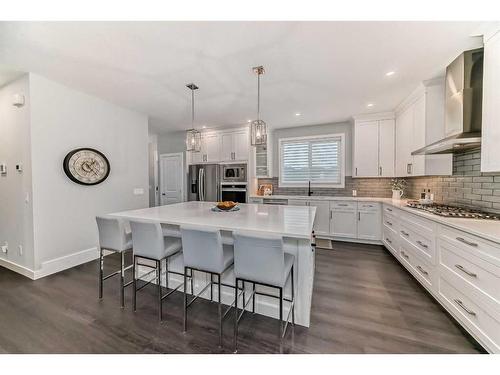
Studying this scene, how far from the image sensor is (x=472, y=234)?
1564mm

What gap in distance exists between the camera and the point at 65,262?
2.89m

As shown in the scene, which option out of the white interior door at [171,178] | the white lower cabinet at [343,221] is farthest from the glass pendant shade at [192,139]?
the white lower cabinet at [343,221]

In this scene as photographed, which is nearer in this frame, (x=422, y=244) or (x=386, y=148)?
(x=422, y=244)

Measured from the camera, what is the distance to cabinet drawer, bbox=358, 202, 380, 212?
387 cm

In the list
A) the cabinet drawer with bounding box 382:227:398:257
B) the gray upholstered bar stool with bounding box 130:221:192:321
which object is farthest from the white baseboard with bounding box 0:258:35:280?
the cabinet drawer with bounding box 382:227:398:257

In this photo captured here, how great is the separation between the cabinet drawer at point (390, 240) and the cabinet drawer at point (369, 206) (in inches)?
16.5

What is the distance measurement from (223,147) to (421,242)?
159 inches

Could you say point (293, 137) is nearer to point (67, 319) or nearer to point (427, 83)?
point (427, 83)

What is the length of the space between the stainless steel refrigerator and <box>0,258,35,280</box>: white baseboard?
9.73ft

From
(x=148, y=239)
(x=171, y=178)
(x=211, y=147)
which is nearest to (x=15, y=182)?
(x=148, y=239)

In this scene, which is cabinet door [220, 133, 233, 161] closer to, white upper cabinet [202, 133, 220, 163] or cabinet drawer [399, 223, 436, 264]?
white upper cabinet [202, 133, 220, 163]

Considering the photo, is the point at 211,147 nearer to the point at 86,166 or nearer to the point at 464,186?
the point at 86,166
